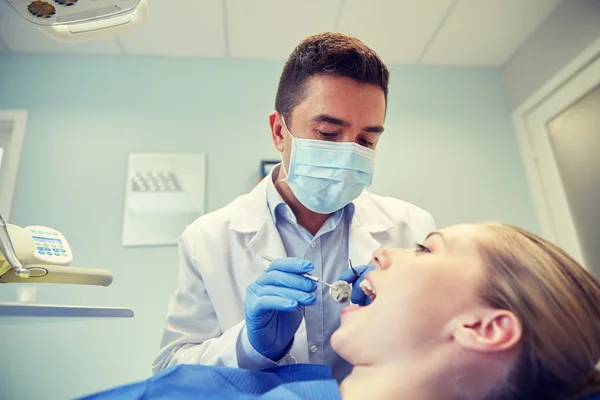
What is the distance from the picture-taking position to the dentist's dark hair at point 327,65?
119 centimetres

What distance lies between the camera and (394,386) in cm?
76

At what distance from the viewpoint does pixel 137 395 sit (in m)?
0.67

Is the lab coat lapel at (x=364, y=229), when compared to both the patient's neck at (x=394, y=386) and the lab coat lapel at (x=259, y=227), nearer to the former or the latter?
the lab coat lapel at (x=259, y=227)

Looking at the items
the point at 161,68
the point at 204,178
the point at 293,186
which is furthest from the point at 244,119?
the point at 293,186

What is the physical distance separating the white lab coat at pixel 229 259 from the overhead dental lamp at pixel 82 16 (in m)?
0.64

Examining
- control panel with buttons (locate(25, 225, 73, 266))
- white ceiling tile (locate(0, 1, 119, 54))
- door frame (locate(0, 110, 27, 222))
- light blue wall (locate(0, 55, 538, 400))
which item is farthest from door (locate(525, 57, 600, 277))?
door frame (locate(0, 110, 27, 222))

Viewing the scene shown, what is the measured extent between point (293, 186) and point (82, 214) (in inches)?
61.6

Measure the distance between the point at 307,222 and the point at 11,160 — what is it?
1.97m

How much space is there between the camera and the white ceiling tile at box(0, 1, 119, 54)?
2283 mm

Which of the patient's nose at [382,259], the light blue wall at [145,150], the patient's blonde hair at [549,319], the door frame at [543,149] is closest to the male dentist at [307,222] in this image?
the patient's nose at [382,259]

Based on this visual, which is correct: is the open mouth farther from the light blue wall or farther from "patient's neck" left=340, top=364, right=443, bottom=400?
the light blue wall

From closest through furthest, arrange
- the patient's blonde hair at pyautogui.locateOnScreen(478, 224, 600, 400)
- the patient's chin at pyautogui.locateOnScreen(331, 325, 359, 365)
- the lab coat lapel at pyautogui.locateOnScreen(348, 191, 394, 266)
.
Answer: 1. the patient's blonde hair at pyautogui.locateOnScreen(478, 224, 600, 400)
2. the patient's chin at pyautogui.locateOnScreen(331, 325, 359, 365)
3. the lab coat lapel at pyautogui.locateOnScreen(348, 191, 394, 266)

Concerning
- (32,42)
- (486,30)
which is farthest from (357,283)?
(32,42)

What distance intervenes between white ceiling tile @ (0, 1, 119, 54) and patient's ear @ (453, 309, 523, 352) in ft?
8.32
